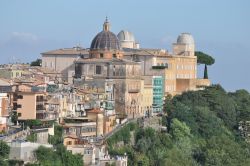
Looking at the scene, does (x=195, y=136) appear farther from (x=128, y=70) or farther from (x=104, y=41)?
(x=104, y=41)

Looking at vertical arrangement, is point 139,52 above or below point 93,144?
above

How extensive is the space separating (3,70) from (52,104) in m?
10.5

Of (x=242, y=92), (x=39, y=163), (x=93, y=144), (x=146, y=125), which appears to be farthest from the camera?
(x=242, y=92)

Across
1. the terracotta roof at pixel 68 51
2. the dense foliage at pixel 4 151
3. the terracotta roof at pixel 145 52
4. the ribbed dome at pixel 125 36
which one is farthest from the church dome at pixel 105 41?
the dense foliage at pixel 4 151

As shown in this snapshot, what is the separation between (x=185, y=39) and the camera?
106 m

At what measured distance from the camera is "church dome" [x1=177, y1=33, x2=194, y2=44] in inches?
4178

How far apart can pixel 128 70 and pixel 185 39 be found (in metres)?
23.2

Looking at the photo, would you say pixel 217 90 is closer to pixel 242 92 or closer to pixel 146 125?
pixel 242 92

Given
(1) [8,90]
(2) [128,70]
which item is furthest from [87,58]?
(1) [8,90]

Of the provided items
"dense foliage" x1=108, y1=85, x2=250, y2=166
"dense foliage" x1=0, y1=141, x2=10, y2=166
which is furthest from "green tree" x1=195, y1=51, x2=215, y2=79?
"dense foliage" x1=0, y1=141, x2=10, y2=166

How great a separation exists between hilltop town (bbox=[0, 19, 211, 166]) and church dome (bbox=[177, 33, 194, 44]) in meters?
0.06

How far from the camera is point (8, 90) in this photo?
2704 inches

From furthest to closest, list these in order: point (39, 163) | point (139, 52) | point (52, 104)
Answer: point (139, 52) → point (52, 104) → point (39, 163)

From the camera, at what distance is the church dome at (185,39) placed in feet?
348
